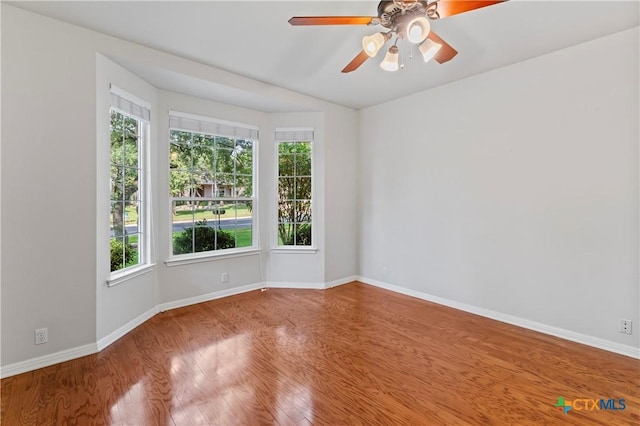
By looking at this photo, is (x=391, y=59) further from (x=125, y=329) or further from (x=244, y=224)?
(x=125, y=329)

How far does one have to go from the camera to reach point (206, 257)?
3.89m

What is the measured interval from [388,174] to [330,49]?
2.07 meters

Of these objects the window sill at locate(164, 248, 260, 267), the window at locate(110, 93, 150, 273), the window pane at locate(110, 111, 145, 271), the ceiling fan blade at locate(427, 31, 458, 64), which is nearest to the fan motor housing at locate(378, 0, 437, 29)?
the ceiling fan blade at locate(427, 31, 458, 64)

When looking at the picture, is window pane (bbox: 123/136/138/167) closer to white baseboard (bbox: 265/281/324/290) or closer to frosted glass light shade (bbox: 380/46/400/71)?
white baseboard (bbox: 265/281/324/290)

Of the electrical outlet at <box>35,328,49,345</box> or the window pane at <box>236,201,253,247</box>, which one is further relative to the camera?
the window pane at <box>236,201,253,247</box>

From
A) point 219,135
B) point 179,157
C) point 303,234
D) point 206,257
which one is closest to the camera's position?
point 179,157

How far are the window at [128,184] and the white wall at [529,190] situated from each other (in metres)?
3.16

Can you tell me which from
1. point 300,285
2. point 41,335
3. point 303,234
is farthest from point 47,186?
point 300,285

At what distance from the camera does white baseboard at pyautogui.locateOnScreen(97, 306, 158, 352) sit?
265cm

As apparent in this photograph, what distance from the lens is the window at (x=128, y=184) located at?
297cm

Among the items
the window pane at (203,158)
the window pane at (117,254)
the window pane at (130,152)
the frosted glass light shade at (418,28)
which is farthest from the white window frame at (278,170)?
the frosted glass light shade at (418,28)

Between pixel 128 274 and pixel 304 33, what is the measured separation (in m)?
2.82

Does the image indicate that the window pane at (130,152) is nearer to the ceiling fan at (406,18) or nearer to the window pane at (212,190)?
the window pane at (212,190)

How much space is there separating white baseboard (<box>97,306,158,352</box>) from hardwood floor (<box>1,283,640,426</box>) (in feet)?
0.25
